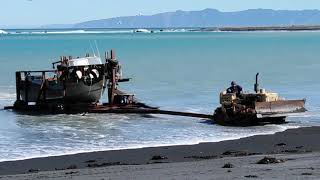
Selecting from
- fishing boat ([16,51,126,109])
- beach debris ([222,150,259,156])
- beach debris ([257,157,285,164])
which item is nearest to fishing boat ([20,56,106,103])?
fishing boat ([16,51,126,109])

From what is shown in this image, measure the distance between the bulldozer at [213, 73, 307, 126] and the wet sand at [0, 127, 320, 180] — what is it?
200cm

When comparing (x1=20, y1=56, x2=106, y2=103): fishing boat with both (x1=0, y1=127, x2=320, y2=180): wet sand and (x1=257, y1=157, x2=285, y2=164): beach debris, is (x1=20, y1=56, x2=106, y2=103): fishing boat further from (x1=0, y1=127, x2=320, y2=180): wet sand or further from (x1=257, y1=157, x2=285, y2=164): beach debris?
(x1=257, y1=157, x2=285, y2=164): beach debris

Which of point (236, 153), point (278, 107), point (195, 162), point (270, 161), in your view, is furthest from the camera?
point (278, 107)

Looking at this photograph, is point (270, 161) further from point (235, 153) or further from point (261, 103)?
point (261, 103)

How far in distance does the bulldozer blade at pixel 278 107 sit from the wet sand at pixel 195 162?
2003mm

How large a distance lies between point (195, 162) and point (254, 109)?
8.17 m

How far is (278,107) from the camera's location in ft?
77.2

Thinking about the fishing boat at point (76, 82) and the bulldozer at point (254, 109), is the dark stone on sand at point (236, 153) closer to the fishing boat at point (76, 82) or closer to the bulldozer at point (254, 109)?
the bulldozer at point (254, 109)

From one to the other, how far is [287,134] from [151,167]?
721cm

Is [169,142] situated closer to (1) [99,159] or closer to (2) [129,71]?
(1) [99,159]

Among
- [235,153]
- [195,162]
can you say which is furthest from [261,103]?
[195,162]

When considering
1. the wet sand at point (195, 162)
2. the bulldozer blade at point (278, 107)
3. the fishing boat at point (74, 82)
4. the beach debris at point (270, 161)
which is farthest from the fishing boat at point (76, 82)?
the beach debris at point (270, 161)

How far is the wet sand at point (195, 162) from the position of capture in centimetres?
1300

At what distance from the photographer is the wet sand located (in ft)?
42.7
